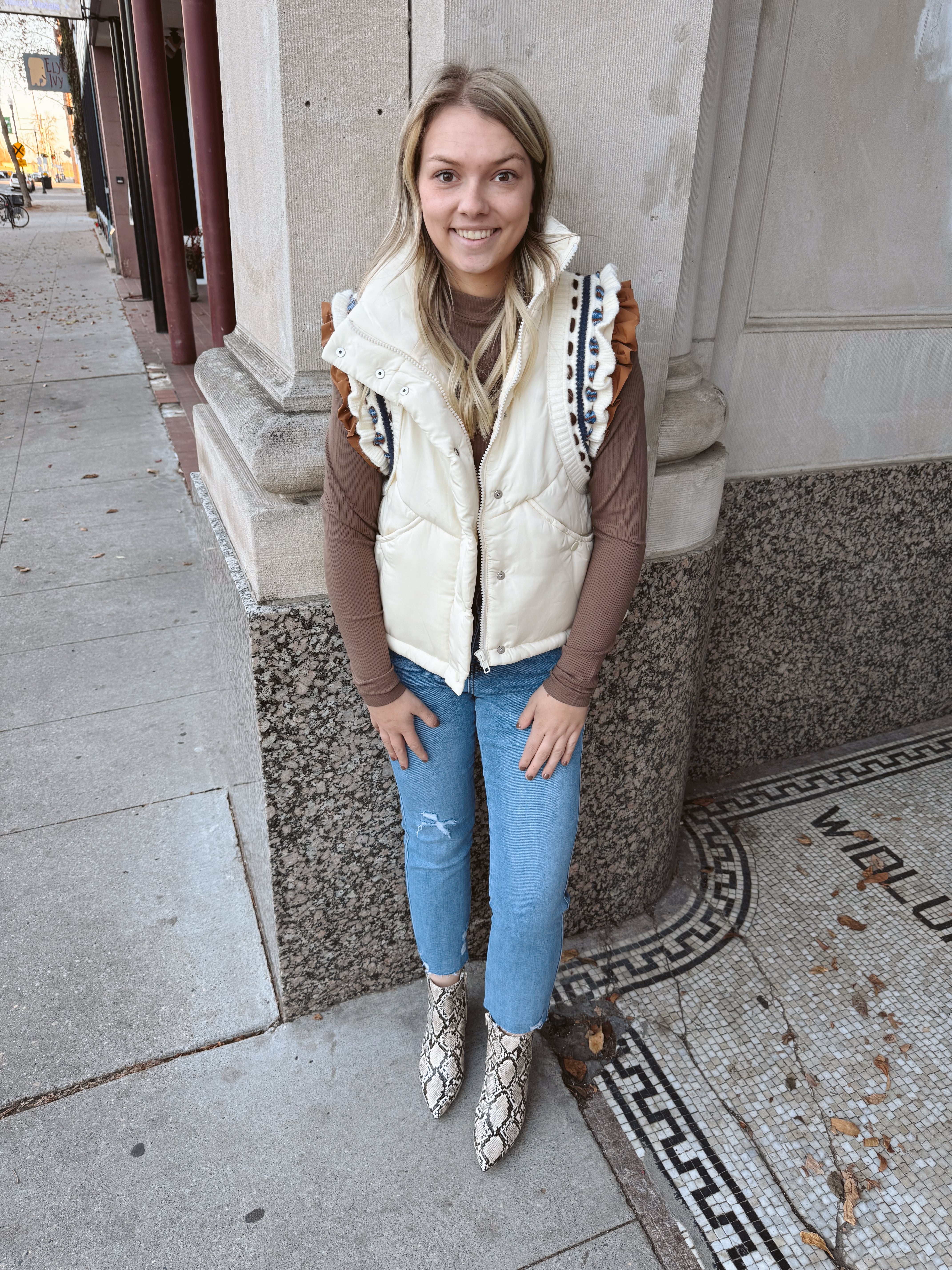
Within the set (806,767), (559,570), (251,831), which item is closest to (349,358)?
(559,570)

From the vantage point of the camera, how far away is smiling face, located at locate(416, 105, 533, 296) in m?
1.43

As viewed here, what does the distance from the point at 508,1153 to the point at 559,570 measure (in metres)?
1.39

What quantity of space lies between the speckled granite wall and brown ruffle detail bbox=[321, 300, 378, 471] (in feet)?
5.18

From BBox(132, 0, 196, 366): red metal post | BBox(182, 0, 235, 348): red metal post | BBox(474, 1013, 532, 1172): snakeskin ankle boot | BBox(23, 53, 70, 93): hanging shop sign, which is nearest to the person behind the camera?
BBox(474, 1013, 532, 1172): snakeskin ankle boot

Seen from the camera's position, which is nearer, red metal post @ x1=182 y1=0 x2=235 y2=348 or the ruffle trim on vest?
the ruffle trim on vest

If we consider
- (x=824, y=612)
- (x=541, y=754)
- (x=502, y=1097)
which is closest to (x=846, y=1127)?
(x=502, y=1097)

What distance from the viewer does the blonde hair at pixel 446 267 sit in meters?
1.47

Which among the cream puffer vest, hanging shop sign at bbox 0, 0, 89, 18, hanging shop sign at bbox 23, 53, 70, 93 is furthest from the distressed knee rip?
hanging shop sign at bbox 23, 53, 70, 93

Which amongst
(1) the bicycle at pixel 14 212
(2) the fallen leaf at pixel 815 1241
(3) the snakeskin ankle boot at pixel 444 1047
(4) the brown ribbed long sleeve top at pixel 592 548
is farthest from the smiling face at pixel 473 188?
(1) the bicycle at pixel 14 212

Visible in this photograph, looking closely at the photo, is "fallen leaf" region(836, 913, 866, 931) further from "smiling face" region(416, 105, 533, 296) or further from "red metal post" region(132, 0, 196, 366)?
"red metal post" region(132, 0, 196, 366)

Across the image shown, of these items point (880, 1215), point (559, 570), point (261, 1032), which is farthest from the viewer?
point (261, 1032)

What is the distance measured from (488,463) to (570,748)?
621mm

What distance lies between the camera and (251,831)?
251 cm

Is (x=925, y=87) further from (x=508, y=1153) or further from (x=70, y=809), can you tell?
(x=70, y=809)
